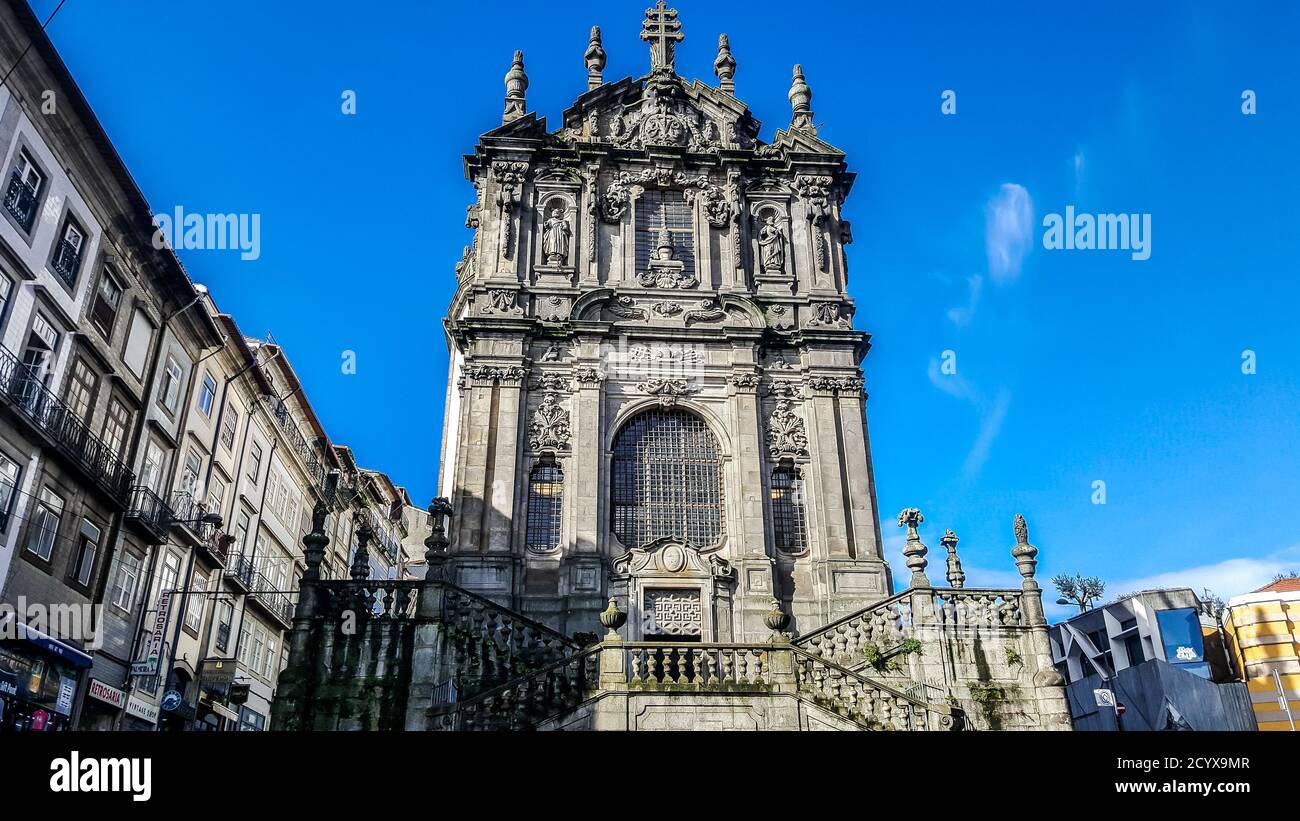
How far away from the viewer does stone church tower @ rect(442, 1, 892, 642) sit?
21.8m

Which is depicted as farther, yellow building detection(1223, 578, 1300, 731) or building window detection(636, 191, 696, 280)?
yellow building detection(1223, 578, 1300, 731)

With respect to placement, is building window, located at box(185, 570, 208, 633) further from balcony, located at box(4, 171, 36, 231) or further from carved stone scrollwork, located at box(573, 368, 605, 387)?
carved stone scrollwork, located at box(573, 368, 605, 387)

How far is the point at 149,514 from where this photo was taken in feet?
84.0

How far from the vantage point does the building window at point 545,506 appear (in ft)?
74.0

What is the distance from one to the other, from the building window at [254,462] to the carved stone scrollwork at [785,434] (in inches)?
788

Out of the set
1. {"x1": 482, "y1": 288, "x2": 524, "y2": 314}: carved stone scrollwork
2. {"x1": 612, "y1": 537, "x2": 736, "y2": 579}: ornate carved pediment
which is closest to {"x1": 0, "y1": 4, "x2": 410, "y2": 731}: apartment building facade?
{"x1": 482, "y1": 288, "x2": 524, "y2": 314}: carved stone scrollwork

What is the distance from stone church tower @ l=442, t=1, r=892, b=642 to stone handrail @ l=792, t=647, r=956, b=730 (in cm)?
509

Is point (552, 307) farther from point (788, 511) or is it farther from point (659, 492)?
point (788, 511)

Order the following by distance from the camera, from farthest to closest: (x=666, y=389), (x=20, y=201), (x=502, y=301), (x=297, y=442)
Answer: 1. (x=297, y=442)
2. (x=502, y=301)
3. (x=666, y=389)
4. (x=20, y=201)

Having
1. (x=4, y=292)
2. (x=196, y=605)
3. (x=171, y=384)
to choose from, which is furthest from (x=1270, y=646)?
(x=4, y=292)

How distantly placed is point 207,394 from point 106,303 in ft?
21.4
